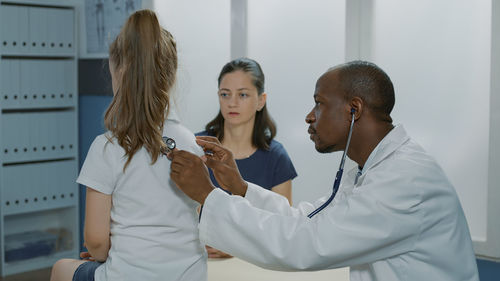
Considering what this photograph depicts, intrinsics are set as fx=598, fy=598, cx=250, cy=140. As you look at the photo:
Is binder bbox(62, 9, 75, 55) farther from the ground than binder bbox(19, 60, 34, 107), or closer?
farther from the ground

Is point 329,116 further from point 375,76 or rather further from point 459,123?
point 459,123

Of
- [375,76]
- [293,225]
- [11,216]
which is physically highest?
[375,76]

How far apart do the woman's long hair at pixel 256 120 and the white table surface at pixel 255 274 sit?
0.64 m

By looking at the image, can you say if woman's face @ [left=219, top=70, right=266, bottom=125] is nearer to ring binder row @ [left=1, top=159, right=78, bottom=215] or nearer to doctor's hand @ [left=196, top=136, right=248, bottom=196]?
doctor's hand @ [left=196, top=136, right=248, bottom=196]

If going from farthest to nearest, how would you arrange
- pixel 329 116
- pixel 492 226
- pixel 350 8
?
pixel 350 8
pixel 492 226
pixel 329 116

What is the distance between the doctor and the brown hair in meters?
0.10

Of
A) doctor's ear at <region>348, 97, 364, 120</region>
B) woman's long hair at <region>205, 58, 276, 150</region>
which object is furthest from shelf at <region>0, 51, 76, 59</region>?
doctor's ear at <region>348, 97, 364, 120</region>

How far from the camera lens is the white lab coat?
115 centimetres

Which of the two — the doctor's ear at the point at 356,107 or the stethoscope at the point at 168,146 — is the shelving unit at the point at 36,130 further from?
the doctor's ear at the point at 356,107

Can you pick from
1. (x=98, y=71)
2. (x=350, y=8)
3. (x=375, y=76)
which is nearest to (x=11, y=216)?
(x=98, y=71)

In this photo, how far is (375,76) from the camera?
1304 millimetres

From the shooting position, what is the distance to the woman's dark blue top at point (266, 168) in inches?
90.6

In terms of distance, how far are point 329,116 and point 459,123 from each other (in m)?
0.98

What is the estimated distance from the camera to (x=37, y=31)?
349 cm
